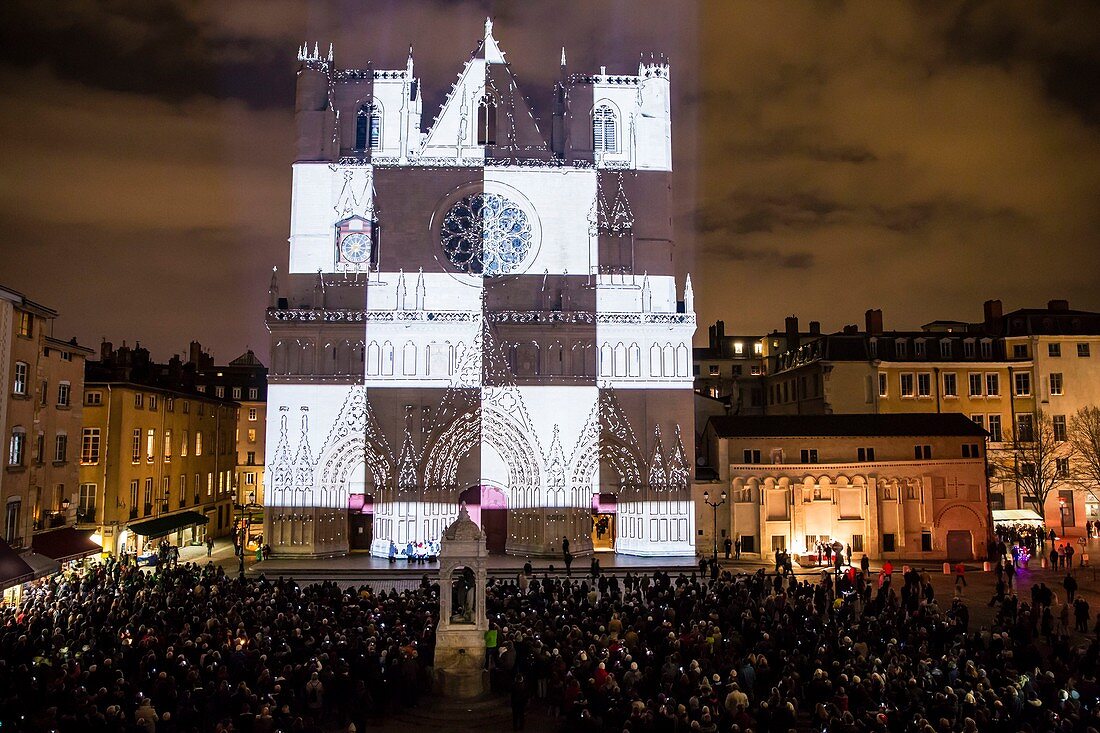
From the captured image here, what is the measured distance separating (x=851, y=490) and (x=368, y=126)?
109 feet

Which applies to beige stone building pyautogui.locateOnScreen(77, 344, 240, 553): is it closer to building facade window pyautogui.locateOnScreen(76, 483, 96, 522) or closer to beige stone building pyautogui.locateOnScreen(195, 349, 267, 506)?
building facade window pyautogui.locateOnScreen(76, 483, 96, 522)

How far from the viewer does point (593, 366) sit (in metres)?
44.2

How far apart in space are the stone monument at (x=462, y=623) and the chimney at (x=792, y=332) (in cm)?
5189

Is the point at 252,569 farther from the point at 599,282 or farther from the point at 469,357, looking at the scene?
the point at 599,282

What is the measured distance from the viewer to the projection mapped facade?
43062 millimetres

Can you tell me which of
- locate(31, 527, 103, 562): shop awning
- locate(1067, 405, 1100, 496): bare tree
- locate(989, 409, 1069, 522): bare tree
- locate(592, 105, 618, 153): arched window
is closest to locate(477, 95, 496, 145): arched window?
locate(592, 105, 618, 153): arched window

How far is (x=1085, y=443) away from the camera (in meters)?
52.5

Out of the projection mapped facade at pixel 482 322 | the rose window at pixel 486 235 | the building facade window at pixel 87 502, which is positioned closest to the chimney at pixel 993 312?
the projection mapped facade at pixel 482 322

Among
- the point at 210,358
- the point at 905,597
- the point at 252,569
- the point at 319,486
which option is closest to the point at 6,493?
the point at 252,569

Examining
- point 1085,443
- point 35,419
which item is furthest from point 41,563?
point 1085,443

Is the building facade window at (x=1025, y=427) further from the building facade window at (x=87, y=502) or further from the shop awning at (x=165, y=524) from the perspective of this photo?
the building facade window at (x=87, y=502)

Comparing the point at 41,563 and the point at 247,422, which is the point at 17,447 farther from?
the point at 247,422

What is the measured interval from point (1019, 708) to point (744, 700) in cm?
484

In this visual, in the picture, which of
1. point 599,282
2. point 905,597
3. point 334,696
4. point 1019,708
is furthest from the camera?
point 599,282
